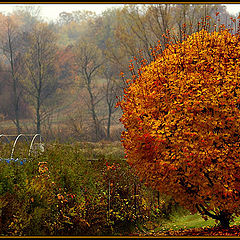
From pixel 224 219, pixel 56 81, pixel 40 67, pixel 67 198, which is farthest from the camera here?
pixel 56 81

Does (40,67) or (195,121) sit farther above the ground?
(40,67)

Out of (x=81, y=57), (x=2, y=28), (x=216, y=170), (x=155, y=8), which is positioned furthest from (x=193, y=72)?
(x=2, y=28)

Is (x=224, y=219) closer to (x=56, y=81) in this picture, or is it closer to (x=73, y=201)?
(x=73, y=201)

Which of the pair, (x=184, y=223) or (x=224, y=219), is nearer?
(x=224, y=219)

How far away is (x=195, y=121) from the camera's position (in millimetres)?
6262

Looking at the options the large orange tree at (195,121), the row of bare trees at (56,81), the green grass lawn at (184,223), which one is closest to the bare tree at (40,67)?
the row of bare trees at (56,81)

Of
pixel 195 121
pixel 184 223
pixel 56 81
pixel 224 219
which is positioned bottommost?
pixel 184 223

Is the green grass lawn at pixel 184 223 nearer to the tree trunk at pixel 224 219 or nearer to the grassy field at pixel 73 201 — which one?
the grassy field at pixel 73 201

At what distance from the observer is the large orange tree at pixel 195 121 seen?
20.3 ft

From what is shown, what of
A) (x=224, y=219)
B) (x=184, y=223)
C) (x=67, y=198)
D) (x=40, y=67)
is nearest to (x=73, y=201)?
(x=67, y=198)

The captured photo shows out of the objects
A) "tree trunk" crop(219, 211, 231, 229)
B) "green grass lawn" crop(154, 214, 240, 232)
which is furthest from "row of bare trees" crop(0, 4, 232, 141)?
"tree trunk" crop(219, 211, 231, 229)

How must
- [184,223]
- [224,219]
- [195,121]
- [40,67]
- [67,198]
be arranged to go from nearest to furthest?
[195,121]
[67,198]
[224,219]
[184,223]
[40,67]

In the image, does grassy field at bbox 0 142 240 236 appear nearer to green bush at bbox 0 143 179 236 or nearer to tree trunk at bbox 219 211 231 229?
green bush at bbox 0 143 179 236

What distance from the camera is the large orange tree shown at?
6191 millimetres
